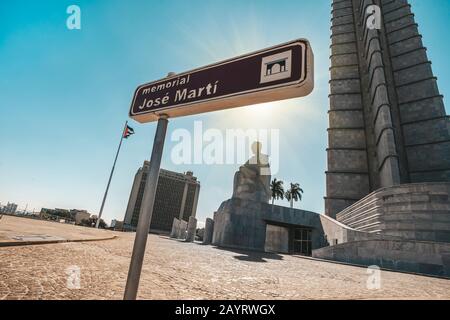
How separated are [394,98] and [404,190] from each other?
65.6 ft

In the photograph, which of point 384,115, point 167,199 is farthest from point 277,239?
point 167,199

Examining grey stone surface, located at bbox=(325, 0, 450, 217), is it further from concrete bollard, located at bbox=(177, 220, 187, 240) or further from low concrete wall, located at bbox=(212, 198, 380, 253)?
concrete bollard, located at bbox=(177, 220, 187, 240)

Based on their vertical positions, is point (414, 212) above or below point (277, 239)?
above

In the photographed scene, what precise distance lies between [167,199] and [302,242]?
9952 cm

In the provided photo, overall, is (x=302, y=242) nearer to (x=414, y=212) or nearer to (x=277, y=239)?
(x=277, y=239)

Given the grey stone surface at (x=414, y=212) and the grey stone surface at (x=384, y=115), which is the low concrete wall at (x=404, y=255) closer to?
the grey stone surface at (x=414, y=212)

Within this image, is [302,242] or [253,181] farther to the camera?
[302,242]

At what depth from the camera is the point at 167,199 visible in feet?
384

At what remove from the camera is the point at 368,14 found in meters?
34.2

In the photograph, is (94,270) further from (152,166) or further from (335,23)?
(335,23)

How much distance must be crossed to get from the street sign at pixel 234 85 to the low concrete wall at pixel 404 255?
43.6 ft

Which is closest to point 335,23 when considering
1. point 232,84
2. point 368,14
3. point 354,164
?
point 368,14

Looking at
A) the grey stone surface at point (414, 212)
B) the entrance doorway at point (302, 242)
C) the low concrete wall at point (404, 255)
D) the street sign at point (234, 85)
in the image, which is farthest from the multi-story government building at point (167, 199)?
the street sign at point (234, 85)

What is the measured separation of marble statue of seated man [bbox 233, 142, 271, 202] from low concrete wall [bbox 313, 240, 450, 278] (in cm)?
1029
